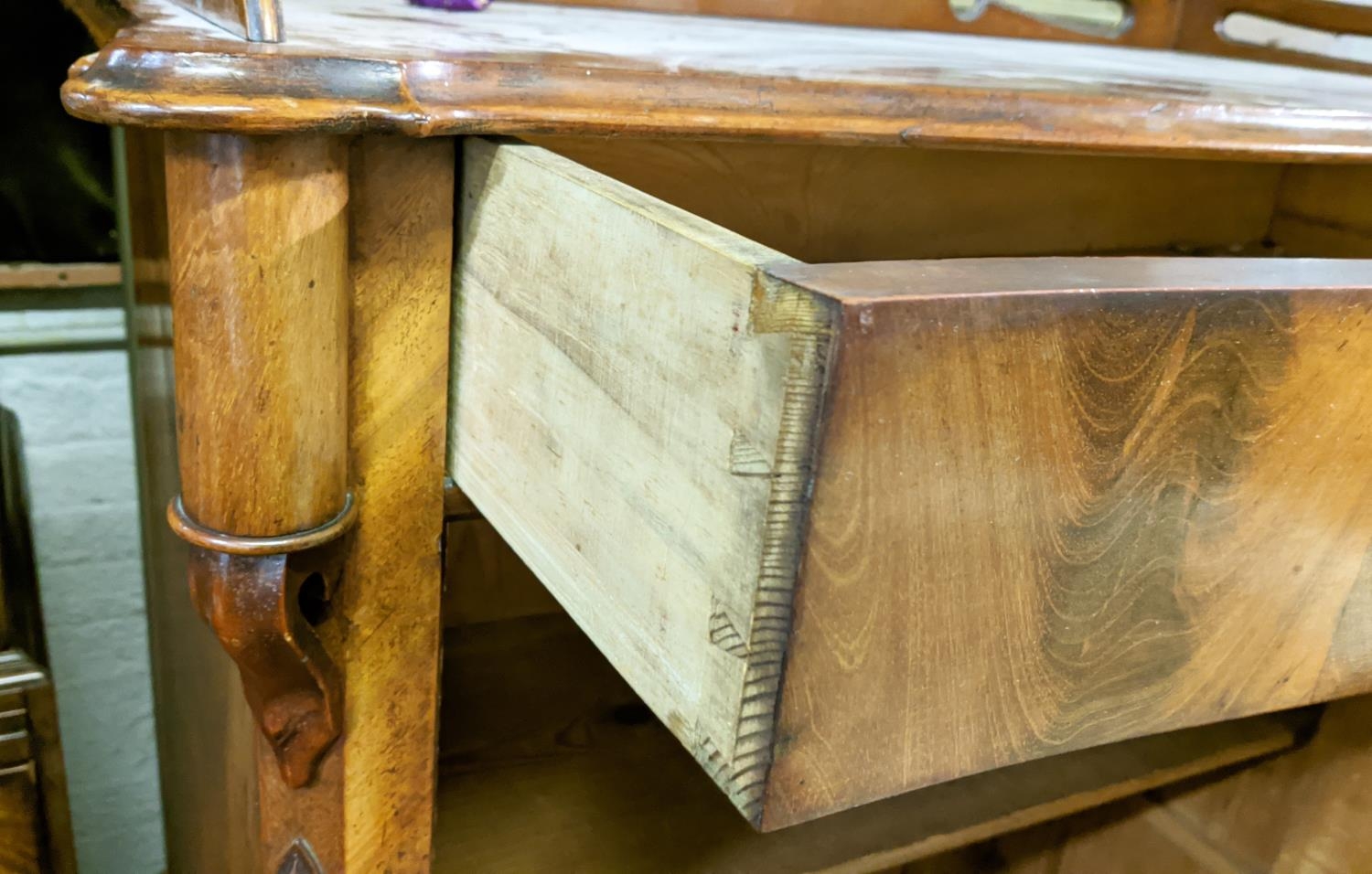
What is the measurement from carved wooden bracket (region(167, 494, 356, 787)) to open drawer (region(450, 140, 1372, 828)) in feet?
0.47

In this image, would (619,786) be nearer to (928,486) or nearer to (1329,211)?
(928,486)

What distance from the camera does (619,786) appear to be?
A: 87 centimetres

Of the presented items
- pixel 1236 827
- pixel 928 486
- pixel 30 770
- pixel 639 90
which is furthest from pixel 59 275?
pixel 1236 827

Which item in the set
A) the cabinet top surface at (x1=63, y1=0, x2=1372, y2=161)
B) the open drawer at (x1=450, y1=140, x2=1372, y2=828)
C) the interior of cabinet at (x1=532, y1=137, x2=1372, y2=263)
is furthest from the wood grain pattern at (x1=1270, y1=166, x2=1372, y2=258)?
the open drawer at (x1=450, y1=140, x2=1372, y2=828)

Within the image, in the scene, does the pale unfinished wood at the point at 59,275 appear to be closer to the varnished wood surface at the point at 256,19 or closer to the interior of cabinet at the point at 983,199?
the interior of cabinet at the point at 983,199

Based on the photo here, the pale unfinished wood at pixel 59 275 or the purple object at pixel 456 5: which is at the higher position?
the purple object at pixel 456 5

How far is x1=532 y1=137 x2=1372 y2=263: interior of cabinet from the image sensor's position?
2.88 feet

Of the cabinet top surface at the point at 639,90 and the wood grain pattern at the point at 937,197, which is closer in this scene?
the cabinet top surface at the point at 639,90

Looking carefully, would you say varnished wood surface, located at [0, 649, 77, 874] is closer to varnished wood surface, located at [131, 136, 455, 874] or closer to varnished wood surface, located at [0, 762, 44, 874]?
varnished wood surface, located at [0, 762, 44, 874]

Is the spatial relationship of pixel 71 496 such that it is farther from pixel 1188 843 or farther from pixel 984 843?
pixel 1188 843

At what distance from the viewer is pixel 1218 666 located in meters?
0.45

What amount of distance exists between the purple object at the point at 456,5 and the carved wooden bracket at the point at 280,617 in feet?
1.30

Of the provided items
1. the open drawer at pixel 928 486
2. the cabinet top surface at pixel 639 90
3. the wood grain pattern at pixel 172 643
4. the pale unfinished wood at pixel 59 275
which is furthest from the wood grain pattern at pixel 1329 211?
the pale unfinished wood at pixel 59 275

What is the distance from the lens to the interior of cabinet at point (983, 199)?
2.88 feet
